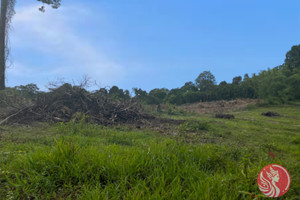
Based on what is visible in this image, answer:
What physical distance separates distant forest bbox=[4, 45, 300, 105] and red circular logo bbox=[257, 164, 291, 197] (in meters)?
10.2

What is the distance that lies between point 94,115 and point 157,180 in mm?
7241

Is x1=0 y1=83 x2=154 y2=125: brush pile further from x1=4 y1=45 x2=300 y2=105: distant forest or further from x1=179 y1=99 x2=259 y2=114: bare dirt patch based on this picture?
x1=179 y1=99 x2=259 y2=114: bare dirt patch

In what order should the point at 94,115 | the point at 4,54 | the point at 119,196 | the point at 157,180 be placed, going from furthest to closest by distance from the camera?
the point at 4,54 → the point at 94,115 → the point at 157,180 → the point at 119,196

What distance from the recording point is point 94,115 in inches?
366

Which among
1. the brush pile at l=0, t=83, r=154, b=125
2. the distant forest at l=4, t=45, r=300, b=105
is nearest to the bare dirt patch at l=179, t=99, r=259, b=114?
the distant forest at l=4, t=45, r=300, b=105

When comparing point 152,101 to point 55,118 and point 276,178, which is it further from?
point 276,178

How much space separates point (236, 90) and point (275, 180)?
31873 millimetres

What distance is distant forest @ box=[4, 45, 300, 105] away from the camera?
15.2m

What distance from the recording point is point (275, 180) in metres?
1.58

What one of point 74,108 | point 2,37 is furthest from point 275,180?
point 2,37

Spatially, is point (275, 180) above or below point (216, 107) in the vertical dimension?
below

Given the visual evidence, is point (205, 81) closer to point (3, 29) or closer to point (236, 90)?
point (236, 90)

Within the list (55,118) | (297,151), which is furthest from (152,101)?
(297,151)

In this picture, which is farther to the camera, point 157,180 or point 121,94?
point 121,94
